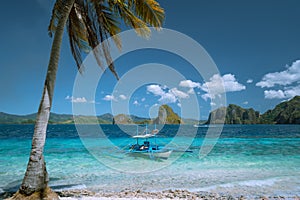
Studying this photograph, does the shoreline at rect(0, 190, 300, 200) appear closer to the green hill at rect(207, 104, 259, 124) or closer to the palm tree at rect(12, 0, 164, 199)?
the palm tree at rect(12, 0, 164, 199)

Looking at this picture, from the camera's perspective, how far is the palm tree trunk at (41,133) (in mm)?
4598

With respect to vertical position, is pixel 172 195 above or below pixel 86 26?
below

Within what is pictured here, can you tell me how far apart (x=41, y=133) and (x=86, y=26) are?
2957 mm

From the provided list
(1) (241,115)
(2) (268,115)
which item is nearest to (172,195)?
(1) (241,115)

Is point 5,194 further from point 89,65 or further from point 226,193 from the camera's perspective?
point 226,193

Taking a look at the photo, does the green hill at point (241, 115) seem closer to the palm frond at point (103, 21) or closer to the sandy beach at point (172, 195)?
the sandy beach at point (172, 195)

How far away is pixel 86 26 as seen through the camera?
595 centimetres

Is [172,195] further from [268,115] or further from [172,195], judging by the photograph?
[268,115]

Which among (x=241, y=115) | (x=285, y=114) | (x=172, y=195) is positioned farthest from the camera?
(x=241, y=115)

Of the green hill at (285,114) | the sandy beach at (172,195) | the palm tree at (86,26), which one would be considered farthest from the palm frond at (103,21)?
the green hill at (285,114)

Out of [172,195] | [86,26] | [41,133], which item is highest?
[86,26]

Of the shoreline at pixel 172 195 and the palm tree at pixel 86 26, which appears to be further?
the shoreline at pixel 172 195

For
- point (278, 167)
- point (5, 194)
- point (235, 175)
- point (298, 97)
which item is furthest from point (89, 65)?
point (298, 97)

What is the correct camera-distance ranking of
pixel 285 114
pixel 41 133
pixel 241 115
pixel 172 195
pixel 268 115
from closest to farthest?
pixel 41 133 < pixel 172 195 < pixel 285 114 < pixel 268 115 < pixel 241 115
